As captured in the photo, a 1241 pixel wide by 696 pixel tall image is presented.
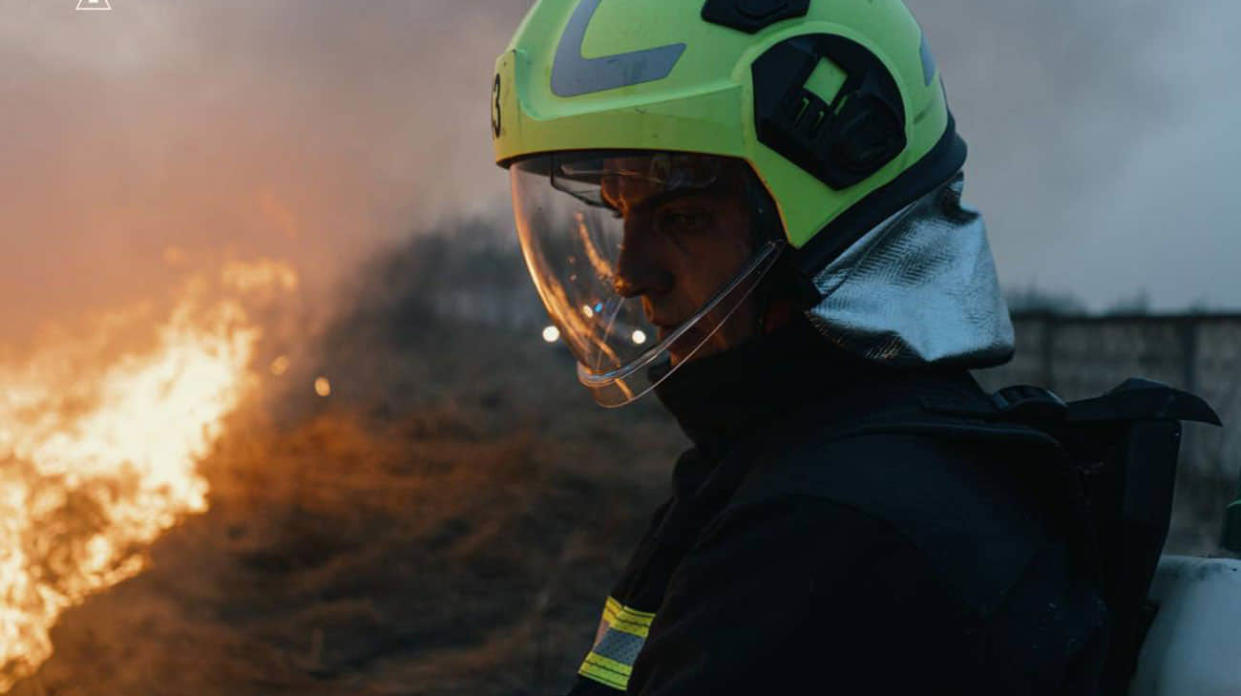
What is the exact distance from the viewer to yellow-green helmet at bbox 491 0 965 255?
5.94 ft

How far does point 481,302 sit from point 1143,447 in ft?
52.3

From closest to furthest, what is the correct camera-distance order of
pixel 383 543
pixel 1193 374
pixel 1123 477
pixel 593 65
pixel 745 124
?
1. pixel 1123 477
2. pixel 745 124
3. pixel 593 65
4. pixel 1193 374
5. pixel 383 543

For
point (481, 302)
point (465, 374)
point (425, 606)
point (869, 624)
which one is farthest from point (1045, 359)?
point (481, 302)

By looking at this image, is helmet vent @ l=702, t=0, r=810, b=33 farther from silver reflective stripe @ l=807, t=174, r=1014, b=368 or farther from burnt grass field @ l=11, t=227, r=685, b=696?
burnt grass field @ l=11, t=227, r=685, b=696

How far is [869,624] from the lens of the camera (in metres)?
1.34

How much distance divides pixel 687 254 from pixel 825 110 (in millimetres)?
296

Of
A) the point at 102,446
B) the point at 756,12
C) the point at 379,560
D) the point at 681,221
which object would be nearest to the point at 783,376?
the point at 681,221

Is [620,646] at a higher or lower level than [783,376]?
lower

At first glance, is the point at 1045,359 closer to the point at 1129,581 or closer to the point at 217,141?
the point at 217,141

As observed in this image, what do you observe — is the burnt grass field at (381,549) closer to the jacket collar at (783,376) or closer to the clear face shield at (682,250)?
the clear face shield at (682,250)

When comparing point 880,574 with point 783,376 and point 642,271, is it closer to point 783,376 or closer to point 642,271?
point 783,376

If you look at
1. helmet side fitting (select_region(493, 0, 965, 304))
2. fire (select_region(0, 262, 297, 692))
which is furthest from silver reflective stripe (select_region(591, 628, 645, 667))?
fire (select_region(0, 262, 297, 692))

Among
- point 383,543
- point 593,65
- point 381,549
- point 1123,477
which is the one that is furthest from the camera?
point 383,543

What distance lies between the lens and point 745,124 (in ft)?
5.98
